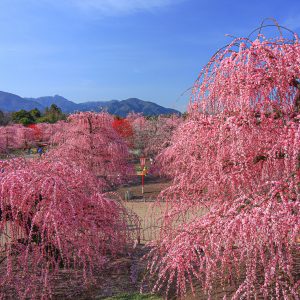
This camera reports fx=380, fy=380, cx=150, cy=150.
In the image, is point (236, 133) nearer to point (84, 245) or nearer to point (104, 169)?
point (84, 245)

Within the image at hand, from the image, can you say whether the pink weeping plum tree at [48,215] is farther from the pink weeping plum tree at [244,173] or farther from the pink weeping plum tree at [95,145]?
the pink weeping plum tree at [95,145]

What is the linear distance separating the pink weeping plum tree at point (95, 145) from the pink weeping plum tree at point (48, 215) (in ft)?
20.3

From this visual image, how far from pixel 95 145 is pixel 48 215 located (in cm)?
811

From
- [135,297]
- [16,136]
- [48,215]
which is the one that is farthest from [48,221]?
[16,136]

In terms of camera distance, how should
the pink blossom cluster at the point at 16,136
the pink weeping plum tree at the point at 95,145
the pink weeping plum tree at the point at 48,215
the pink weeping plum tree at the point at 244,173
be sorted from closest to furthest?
the pink weeping plum tree at the point at 244,173 < the pink weeping plum tree at the point at 48,215 < the pink weeping plum tree at the point at 95,145 < the pink blossom cluster at the point at 16,136

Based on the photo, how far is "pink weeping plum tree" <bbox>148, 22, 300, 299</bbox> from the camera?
296 cm

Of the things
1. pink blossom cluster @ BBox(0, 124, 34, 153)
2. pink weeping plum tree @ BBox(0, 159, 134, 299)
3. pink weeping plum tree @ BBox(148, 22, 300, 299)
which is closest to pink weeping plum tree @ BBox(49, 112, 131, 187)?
pink weeping plum tree @ BBox(0, 159, 134, 299)

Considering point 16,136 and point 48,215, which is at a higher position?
point 16,136

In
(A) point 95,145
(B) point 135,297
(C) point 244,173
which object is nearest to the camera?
(C) point 244,173

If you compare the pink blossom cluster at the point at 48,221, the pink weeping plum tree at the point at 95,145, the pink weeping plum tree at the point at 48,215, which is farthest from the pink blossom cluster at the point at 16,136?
the pink weeping plum tree at the point at 48,215

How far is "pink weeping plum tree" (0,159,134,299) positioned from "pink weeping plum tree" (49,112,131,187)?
20.3 ft

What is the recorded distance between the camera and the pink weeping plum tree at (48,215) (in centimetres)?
443

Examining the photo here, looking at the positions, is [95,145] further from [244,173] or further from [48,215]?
[244,173]

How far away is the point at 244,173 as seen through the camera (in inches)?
159
